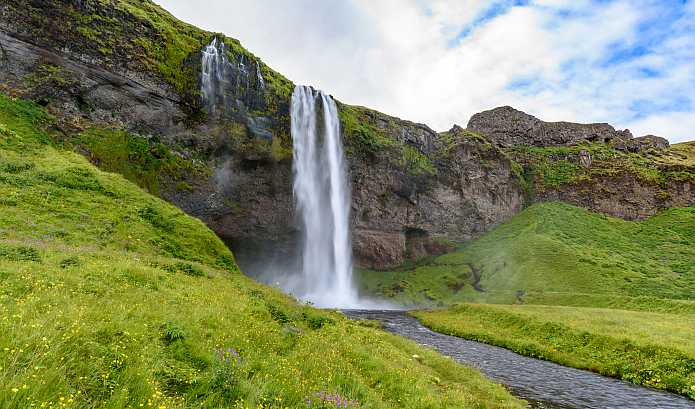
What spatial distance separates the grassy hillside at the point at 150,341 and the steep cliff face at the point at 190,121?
23203 millimetres

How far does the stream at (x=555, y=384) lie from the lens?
18.3m

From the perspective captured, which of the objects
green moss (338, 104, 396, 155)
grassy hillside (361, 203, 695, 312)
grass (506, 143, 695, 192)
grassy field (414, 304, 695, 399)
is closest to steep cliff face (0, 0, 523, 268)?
green moss (338, 104, 396, 155)

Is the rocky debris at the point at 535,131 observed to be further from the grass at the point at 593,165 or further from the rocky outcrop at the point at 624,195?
the rocky outcrop at the point at 624,195

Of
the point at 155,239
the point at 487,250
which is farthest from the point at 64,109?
the point at 487,250

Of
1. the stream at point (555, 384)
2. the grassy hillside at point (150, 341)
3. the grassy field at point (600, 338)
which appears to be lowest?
the stream at point (555, 384)

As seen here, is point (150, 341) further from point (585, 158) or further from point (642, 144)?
point (642, 144)

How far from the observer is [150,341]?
30.3ft

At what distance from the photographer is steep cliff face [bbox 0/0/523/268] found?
4391 centimetres

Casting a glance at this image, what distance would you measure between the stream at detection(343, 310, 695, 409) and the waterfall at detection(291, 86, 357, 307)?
40.9m

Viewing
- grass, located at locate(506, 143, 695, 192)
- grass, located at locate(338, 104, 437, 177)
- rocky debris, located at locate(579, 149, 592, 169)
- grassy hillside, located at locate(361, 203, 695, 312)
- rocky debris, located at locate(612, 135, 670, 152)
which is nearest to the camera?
grassy hillside, located at locate(361, 203, 695, 312)

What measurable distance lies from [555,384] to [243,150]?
50665mm

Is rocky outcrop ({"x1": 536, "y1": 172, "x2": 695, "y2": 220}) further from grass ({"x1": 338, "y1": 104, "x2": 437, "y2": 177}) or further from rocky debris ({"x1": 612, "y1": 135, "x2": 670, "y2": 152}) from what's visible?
grass ({"x1": 338, "y1": 104, "x2": 437, "y2": 177})

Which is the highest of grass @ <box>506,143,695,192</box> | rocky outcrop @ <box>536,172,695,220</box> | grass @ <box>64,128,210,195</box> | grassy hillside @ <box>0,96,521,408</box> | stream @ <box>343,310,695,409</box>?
grass @ <box>506,143,695,192</box>

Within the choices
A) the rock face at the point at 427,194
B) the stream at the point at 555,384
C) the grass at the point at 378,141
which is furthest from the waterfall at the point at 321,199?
the stream at the point at 555,384
